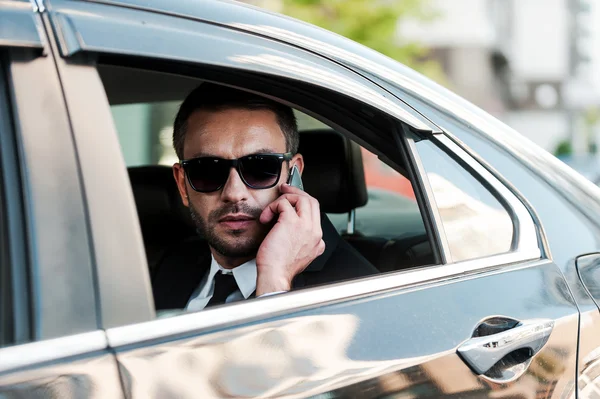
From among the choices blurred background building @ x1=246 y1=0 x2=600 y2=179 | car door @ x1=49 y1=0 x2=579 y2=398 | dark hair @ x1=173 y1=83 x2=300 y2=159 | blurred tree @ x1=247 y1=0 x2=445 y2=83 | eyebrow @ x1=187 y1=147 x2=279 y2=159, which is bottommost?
car door @ x1=49 y1=0 x2=579 y2=398

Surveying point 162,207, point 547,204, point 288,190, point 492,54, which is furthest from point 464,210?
point 492,54

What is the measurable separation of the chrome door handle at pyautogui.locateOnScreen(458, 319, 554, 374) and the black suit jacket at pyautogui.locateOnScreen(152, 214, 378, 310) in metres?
0.43

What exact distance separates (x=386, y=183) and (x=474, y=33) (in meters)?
27.7

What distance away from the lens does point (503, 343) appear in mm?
1560

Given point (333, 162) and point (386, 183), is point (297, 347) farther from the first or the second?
point (386, 183)

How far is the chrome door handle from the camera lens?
1505 millimetres

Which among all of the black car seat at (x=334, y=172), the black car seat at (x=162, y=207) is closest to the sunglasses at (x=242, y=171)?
the black car seat at (x=334, y=172)

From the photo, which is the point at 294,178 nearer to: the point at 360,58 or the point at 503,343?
the point at 360,58

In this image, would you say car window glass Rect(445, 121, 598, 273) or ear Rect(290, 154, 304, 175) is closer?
car window glass Rect(445, 121, 598, 273)

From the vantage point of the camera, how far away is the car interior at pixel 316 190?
2.36m

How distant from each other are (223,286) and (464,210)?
78 centimetres

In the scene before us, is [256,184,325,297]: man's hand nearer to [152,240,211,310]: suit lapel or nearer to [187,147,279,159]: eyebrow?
[187,147,279,159]: eyebrow

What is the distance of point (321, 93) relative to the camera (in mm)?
1691

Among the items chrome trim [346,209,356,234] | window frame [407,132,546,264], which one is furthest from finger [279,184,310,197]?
chrome trim [346,209,356,234]
